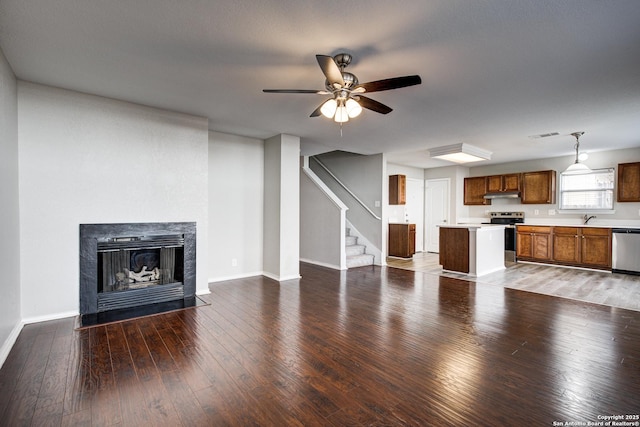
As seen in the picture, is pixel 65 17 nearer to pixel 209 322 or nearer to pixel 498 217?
pixel 209 322

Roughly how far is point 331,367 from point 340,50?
95.9 inches

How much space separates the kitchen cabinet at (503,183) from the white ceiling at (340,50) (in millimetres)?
3291

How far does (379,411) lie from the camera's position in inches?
68.7

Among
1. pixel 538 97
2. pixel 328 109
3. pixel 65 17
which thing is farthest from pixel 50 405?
pixel 538 97

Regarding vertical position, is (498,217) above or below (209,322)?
above

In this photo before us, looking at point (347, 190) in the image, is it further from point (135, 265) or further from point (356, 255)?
point (135, 265)

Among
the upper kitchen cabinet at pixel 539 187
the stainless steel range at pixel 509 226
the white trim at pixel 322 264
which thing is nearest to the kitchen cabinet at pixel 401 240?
the white trim at pixel 322 264

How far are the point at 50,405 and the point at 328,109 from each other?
2.81 m

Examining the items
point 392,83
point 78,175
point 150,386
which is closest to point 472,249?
point 392,83

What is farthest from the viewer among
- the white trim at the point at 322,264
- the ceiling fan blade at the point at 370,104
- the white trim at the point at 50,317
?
the white trim at the point at 322,264

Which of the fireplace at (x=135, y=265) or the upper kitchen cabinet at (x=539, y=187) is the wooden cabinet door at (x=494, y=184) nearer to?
the upper kitchen cabinet at (x=539, y=187)

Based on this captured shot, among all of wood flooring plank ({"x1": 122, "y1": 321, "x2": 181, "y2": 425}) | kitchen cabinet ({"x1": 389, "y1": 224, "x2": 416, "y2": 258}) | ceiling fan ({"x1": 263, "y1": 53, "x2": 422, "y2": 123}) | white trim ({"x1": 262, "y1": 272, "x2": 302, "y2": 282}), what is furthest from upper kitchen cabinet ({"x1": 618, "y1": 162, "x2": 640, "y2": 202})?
wood flooring plank ({"x1": 122, "y1": 321, "x2": 181, "y2": 425})

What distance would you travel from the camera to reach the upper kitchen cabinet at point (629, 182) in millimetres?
5832

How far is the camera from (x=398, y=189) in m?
7.35
